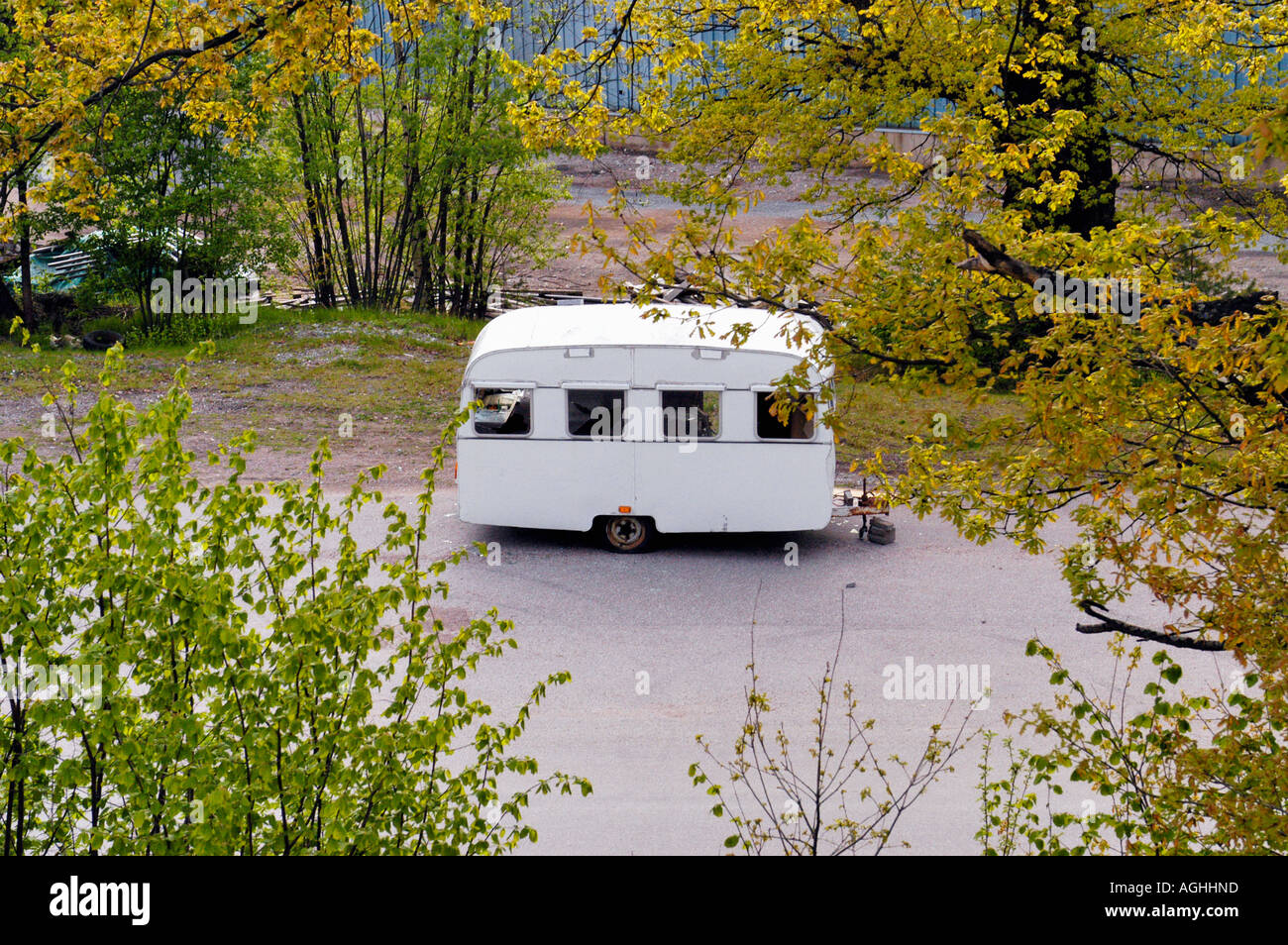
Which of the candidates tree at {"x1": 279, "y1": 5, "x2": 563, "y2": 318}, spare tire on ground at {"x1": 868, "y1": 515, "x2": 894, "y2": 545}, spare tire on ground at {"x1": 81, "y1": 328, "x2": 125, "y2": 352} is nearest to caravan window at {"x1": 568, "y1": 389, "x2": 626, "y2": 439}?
spare tire on ground at {"x1": 868, "y1": 515, "x2": 894, "y2": 545}

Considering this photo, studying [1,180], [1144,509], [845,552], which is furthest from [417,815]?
[845,552]

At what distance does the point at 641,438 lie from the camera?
13594 mm

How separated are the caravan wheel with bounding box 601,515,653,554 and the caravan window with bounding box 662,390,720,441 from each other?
1103 mm

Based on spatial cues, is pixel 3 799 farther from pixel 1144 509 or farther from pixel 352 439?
pixel 352 439

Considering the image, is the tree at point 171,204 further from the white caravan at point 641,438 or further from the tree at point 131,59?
the tree at point 131,59

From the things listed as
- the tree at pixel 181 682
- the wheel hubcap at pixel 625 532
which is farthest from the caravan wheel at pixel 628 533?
the tree at pixel 181 682

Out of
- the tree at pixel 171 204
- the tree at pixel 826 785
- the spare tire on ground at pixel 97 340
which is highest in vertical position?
the tree at pixel 171 204

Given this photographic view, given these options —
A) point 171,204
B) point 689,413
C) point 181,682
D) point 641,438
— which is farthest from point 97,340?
point 181,682

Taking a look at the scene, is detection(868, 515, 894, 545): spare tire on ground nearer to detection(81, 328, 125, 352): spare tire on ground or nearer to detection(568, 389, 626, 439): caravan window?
detection(568, 389, 626, 439): caravan window

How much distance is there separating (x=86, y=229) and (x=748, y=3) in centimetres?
1770

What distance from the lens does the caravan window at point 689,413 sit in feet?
44.8

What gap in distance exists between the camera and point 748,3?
58.3 feet

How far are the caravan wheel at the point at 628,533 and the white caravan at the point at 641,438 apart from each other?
41 millimetres

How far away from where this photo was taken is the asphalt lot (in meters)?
8.71
